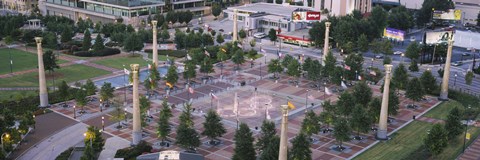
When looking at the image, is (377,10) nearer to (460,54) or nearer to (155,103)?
(460,54)

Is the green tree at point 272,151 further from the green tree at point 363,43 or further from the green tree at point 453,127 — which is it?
the green tree at point 363,43

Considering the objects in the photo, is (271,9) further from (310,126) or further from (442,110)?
(310,126)

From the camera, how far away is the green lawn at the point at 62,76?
99.3 m

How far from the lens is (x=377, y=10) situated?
14812 cm

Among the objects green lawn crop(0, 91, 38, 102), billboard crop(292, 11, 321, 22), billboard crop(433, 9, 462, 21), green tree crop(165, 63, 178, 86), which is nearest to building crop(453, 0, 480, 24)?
billboard crop(433, 9, 462, 21)

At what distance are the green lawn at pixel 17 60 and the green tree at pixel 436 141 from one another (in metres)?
78.7

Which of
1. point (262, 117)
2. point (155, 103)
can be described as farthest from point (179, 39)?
point (262, 117)

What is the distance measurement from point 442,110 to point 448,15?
79.9 m

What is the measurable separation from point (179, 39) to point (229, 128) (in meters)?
56.8

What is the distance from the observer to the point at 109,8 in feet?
556

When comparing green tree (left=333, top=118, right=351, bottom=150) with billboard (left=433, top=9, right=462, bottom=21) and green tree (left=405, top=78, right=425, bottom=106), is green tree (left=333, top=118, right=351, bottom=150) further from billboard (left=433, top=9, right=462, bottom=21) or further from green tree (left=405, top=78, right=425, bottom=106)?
billboard (left=433, top=9, right=462, bottom=21)

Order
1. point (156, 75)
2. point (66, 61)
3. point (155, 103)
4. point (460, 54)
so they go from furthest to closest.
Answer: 1. point (460, 54)
2. point (66, 61)
3. point (156, 75)
4. point (155, 103)

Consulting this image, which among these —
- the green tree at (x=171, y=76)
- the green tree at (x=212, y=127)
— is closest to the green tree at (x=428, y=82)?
the green tree at (x=212, y=127)

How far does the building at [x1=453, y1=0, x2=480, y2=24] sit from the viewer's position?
169250 millimetres
